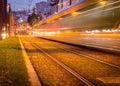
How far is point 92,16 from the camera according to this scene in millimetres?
21391

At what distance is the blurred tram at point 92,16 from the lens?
17.5 meters

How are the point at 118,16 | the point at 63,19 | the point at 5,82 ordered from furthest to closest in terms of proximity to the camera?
the point at 63,19, the point at 118,16, the point at 5,82

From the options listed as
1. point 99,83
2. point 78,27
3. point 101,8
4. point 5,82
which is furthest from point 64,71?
point 78,27

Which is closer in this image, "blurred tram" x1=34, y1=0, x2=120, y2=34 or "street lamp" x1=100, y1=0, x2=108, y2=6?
"blurred tram" x1=34, y1=0, x2=120, y2=34

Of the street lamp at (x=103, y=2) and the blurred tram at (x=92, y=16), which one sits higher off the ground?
the street lamp at (x=103, y=2)

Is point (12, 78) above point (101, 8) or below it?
below

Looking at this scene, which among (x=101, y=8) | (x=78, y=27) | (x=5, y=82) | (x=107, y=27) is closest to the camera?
(x=5, y=82)

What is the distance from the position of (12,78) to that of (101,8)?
442 inches

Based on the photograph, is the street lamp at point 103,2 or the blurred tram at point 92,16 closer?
the blurred tram at point 92,16

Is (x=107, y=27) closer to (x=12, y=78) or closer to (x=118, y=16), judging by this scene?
(x=118, y=16)

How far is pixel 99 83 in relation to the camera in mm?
9672

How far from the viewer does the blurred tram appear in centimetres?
1755

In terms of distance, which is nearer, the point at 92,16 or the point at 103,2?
the point at 103,2

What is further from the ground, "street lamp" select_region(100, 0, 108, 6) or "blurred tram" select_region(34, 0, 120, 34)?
"street lamp" select_region(100, 0, 108, 6)
